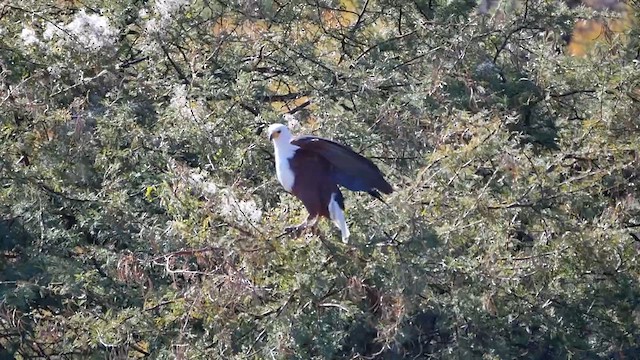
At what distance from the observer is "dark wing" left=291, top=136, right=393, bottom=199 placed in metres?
4.37

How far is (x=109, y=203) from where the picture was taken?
198 inches

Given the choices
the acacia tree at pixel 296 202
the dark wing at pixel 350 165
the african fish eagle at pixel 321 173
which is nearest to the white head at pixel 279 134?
the african fish eagle at pixel 321 173

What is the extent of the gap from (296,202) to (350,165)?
1.17 ft

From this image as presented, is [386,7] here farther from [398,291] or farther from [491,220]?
[398,291]

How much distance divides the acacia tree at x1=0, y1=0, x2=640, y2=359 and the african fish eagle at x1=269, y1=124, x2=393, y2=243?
0.21 ft

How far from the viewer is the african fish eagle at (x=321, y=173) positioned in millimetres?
4379

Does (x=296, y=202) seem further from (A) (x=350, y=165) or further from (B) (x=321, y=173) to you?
(A) (x=350, y=165)

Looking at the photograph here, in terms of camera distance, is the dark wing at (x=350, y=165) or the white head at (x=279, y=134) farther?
the white head at (x=279, y=134)

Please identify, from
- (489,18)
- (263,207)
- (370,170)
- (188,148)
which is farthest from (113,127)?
(489,18)

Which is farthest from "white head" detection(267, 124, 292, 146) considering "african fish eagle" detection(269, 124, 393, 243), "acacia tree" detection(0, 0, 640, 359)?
"acacia tree" detection(0, 0, 640, 359)

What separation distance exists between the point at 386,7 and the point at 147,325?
2353mm

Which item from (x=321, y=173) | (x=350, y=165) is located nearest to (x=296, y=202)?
(x=321, y=173)

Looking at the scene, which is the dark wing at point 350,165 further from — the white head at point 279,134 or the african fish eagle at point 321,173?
the white head at point 279,134

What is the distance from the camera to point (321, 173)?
4.57m
